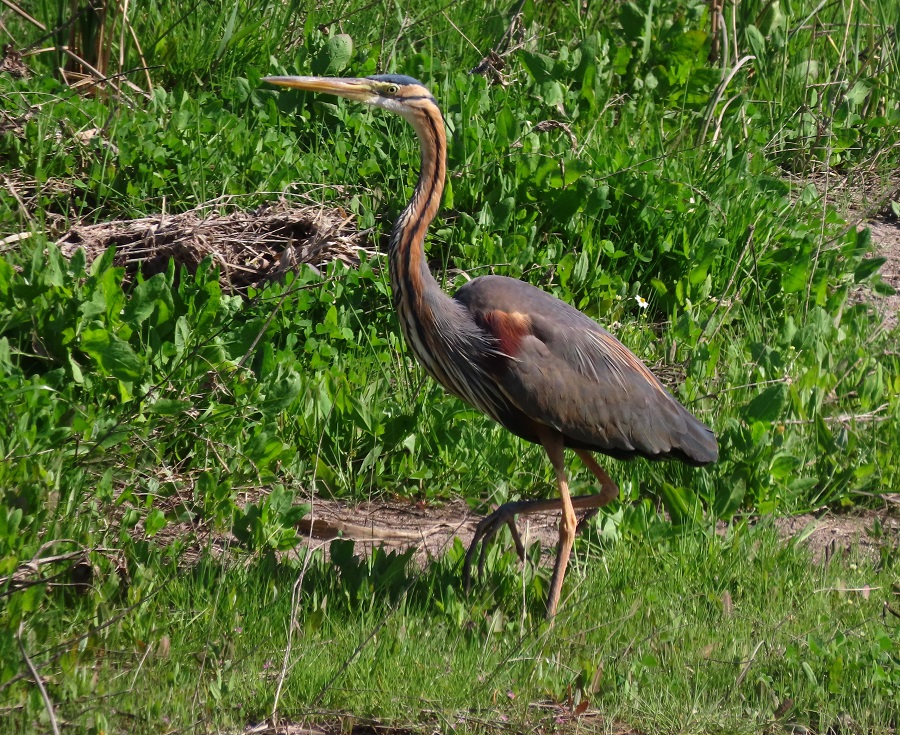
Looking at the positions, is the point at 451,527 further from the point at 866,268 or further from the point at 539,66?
the point at 539,66

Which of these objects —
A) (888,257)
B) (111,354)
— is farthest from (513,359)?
(888,257)

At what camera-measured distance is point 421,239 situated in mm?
4641

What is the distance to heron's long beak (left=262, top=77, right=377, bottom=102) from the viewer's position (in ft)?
14.7

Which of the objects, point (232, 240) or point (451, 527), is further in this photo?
point (232, 240)

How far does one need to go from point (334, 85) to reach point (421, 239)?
26.8 inches

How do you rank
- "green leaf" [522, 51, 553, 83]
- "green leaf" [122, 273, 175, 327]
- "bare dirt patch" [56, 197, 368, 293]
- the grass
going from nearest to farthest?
the grass < "green leaf" [122, 273, 175, 327] < "bare dirt patch" [56, 197, 368, 293] < "green leaf" [522, 51, 553, 83]

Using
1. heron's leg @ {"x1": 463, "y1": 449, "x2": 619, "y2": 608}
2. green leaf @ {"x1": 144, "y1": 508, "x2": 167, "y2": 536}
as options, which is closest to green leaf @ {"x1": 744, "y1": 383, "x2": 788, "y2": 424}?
heron's leg @ {"x1": 463, "y1": 449, "x2": 619, "y2": 608}

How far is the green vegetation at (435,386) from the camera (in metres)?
3.80

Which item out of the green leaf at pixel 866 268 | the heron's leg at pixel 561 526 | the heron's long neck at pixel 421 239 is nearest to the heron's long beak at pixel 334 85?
the heron's long neck at pixel 421 239

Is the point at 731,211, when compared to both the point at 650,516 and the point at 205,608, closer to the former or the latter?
the point at 650,516

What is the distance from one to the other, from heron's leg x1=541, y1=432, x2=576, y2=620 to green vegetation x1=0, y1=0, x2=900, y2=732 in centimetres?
8

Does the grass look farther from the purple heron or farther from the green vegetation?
the purple heron

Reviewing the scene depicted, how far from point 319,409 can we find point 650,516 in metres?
1.50

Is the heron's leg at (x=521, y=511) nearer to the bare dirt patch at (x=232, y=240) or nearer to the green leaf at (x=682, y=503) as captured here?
the green leaf at (x=682, y=503)
